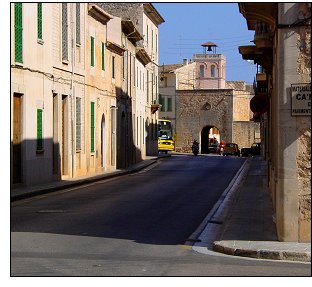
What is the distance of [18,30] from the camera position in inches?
1024

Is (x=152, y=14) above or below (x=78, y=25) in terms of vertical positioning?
above

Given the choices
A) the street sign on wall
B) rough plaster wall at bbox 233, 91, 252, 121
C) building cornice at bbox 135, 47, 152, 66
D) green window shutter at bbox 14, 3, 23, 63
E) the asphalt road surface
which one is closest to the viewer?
the asphalt road surface

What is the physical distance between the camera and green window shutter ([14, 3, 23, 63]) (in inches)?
1009

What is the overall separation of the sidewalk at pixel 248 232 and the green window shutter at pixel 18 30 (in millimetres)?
7776

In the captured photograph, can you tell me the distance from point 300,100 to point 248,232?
9.16 ft

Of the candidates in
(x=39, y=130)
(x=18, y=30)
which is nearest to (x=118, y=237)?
(x=18, y=30)

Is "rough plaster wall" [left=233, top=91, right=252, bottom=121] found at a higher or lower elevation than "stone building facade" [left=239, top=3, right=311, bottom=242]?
higher

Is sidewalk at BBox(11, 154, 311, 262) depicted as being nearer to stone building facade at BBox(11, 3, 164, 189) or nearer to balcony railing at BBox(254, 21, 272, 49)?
stone building facade at BBox(11, 3, 164, 189)

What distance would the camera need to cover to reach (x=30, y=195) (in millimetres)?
24703

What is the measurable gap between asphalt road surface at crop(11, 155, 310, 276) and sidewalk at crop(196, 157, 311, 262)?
0.99ft

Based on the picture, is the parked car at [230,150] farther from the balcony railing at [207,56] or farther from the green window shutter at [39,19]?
the green window shutter at [39,19]

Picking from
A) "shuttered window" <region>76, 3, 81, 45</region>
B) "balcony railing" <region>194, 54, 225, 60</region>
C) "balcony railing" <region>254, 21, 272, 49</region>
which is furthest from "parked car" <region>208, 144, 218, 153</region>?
"balcony railing" <region>254, 21, 272, 49</region>

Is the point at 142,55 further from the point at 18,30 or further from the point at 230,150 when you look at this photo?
the point at 18,30
